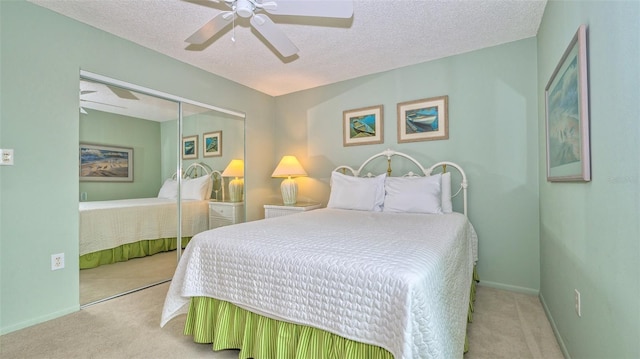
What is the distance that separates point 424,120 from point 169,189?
2.85 metres

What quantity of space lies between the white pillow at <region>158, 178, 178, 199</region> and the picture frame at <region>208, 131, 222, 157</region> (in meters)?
0.48

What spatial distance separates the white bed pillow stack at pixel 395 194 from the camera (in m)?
2.70

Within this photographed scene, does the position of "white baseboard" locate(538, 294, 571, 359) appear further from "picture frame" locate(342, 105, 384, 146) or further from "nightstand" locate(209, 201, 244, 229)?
"nightstand" locate(209, 201, 244, 229)

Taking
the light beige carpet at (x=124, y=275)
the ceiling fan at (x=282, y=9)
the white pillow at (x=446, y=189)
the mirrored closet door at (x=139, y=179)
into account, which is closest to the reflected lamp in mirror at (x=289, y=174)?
the mirrored closet door at (x=139, y=179)

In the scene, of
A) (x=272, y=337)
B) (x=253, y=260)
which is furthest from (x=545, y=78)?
(x=272, y=337)

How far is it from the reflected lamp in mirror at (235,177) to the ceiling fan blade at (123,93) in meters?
1.24

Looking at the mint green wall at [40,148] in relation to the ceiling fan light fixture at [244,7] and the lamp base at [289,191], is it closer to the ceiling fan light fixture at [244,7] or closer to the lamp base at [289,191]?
the ceiling fan light fixture at [244,7]

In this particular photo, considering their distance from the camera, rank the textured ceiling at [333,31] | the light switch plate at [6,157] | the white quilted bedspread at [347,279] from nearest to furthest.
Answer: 1. the white quilted bedspread at [347,279]
2. the light switch plate at [6,157]
3. the textured ceiling at [333,31]

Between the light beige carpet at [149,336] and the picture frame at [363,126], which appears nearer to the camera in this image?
the light beige carpet at [149,336]

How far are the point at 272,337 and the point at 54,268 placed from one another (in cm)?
190

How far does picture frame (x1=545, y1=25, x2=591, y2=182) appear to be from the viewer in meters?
1.32

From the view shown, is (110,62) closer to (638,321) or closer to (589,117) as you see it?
(589,117)

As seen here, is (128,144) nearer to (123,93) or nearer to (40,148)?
(123,93)

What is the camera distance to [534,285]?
8.46ft
